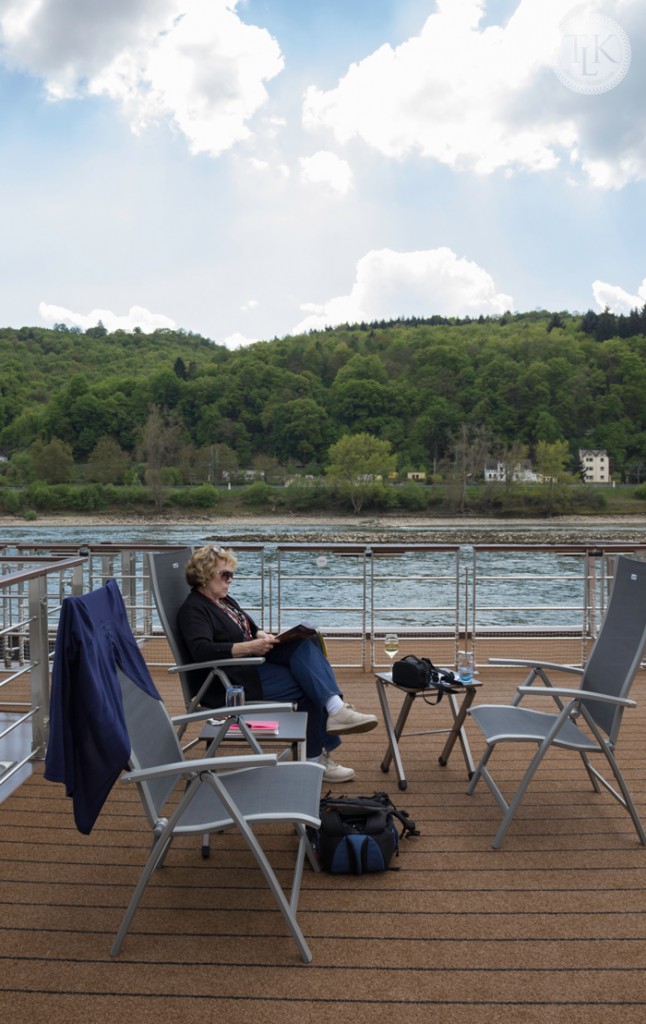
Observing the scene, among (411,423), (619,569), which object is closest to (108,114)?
(619,569)

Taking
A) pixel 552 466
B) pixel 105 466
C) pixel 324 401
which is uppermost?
pixel 324 401

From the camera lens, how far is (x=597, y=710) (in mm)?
3045

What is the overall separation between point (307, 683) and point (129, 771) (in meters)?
1.19

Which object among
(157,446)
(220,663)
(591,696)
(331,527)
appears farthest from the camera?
(157,446)

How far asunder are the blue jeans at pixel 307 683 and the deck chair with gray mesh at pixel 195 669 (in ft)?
0.37

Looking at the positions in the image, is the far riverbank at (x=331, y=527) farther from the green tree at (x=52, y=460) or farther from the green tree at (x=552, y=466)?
the green tree at (x=52, y=460)

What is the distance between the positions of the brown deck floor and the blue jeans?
0.43m

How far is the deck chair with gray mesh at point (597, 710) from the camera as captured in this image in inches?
107

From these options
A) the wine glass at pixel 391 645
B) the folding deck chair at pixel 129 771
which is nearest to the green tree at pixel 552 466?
the wine glass at pixel 391 645

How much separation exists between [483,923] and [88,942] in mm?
1075

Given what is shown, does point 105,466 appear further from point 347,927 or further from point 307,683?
point 347,927

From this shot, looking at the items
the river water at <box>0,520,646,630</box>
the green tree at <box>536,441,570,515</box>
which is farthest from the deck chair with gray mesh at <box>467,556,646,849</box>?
the green tree at <box>536,441,570,515</box>

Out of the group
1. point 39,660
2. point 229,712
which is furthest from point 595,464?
point 229,712

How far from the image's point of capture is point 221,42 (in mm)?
13078
